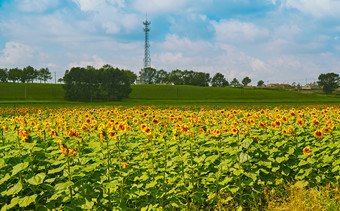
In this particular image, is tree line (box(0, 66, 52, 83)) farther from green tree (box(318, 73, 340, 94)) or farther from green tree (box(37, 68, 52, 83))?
green tree (box(318, 73, 340, 94))

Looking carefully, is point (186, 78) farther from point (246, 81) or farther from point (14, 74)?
point (14, 74)

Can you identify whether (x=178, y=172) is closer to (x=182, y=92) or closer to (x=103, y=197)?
(x=103, y=197)

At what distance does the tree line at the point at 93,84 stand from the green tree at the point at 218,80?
8534cm

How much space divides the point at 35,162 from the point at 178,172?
6.89ft

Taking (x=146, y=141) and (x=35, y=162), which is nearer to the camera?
(x=35, y=162)

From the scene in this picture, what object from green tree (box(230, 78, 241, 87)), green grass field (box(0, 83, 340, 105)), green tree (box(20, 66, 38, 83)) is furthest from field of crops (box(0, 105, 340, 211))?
green tree (box(230, 78, 241, 87))

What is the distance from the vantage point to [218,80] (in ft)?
441

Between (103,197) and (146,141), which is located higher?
(146,141)

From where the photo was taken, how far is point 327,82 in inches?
4304

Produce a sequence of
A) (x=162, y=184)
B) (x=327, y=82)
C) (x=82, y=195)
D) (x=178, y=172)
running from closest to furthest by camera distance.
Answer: (x=82, y=195)
(x=162, y=184)
(x=178, y=172)
(x=327, y=82)

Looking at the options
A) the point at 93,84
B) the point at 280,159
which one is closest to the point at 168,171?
the point at 280,159

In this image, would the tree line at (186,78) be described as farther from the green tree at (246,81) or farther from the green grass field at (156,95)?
the green grass field at (156,95)

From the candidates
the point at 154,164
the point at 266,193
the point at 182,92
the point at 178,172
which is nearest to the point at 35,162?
the point at 154,164

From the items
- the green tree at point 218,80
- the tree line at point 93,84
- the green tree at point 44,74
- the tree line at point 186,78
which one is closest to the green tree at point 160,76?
the tree line at point 186,78
